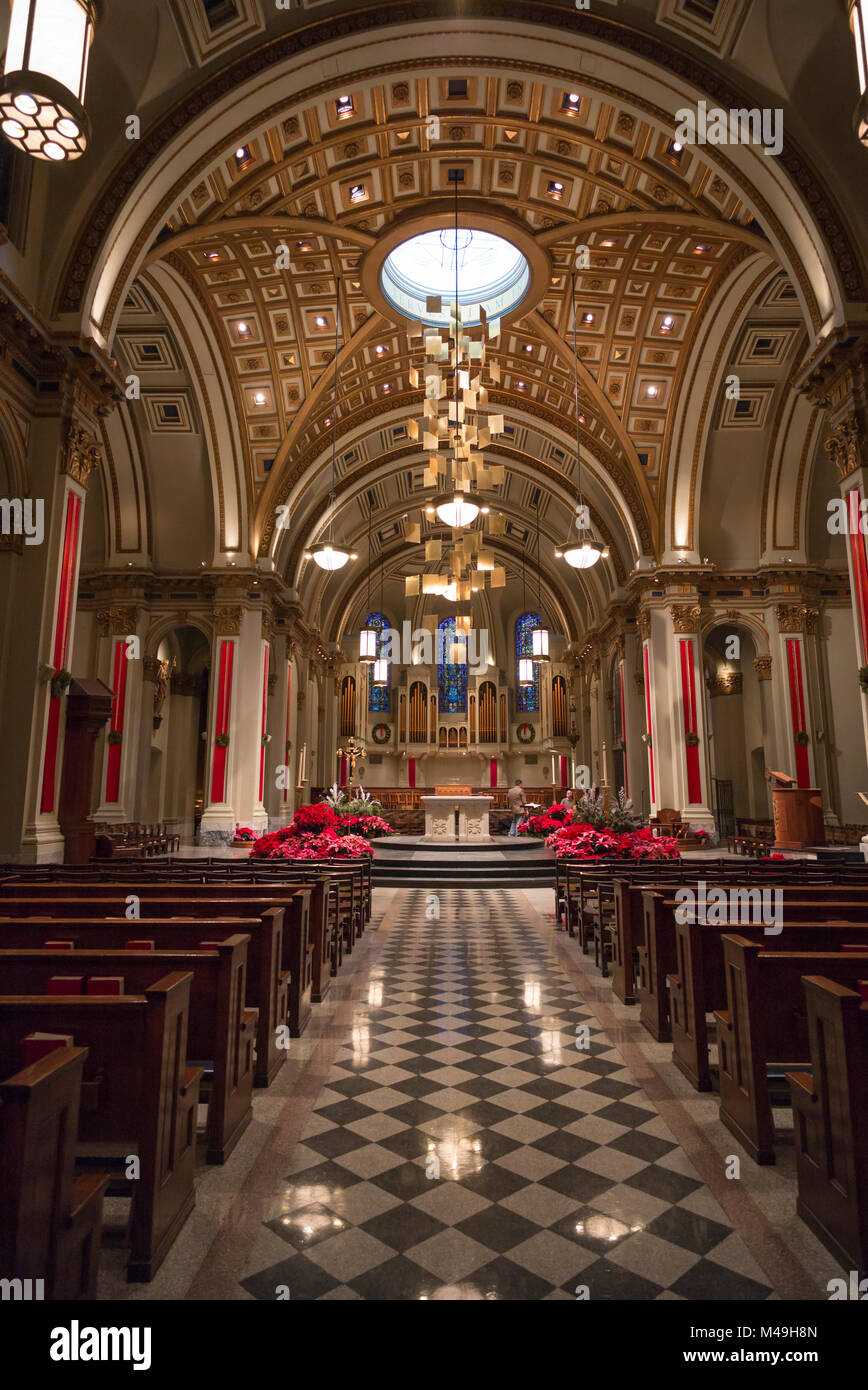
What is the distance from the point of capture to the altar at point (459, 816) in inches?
684

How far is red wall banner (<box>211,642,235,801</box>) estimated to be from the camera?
1612 centimetres

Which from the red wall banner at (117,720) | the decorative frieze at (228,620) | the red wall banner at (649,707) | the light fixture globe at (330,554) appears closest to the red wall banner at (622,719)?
the red wall banner at (649,707)

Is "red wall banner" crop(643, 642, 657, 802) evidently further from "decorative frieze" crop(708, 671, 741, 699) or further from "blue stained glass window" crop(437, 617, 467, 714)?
"blue stained glass window" crop(437, 617, 467, 714)

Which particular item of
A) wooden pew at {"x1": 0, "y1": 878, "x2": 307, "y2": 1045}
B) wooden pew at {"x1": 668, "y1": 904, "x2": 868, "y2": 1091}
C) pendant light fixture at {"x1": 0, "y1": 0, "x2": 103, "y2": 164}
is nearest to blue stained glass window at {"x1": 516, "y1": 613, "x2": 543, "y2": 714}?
wooden pew at {"x1": 0, "y1": 878, "x2": 307, "y2": 1045}

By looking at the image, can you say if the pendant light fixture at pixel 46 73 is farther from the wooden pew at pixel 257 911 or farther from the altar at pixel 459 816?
the altar at pixel 459 816

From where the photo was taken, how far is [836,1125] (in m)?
2.43

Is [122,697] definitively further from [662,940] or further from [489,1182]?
[489,1182]

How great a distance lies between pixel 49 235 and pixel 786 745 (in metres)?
15.9

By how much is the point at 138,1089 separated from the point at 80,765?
7670 mm

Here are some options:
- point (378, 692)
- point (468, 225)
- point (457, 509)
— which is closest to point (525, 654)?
point (378, 692)
